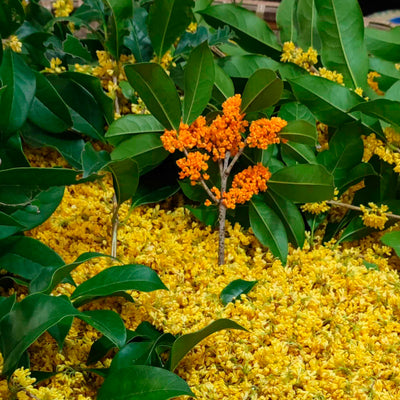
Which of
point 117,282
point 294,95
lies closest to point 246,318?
point 117,282

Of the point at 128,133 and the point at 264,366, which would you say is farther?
the point at 128,133

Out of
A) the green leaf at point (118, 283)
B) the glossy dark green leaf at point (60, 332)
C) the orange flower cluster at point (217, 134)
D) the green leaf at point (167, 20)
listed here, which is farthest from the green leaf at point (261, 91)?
the glossy dark green leaf at point (60, 332)

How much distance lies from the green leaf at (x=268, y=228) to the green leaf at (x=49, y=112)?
0.38 metres

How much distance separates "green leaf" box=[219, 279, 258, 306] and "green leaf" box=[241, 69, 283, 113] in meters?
0.29

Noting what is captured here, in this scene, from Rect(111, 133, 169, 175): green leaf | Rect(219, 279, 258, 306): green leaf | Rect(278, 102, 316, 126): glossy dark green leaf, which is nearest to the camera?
Rect(219, 279, 258, 306): green leaf

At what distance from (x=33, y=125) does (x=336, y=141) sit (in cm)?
57

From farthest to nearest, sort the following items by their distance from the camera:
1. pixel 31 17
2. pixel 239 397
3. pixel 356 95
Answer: pixel 31 17, pixel 356 95, pixel 239 397

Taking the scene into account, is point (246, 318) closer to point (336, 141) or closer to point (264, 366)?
point (264, 366)

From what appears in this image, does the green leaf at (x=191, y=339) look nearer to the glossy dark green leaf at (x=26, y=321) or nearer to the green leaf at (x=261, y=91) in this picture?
the glossy dark green leaf at (x=26, y=321)

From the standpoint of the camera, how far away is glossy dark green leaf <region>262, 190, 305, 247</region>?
1.04m

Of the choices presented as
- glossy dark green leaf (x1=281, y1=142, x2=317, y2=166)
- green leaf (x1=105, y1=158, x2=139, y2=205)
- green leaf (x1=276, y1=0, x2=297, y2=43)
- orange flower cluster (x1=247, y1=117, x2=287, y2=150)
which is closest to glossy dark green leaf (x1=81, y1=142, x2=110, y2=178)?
green leaf (x1=105, y1=158, x2=139, y2=205)

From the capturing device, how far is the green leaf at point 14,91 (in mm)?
967

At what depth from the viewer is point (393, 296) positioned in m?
0.94

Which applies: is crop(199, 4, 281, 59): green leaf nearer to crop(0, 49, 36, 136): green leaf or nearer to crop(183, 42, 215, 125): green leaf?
crop(183, 42, 215, 125): green leaf
